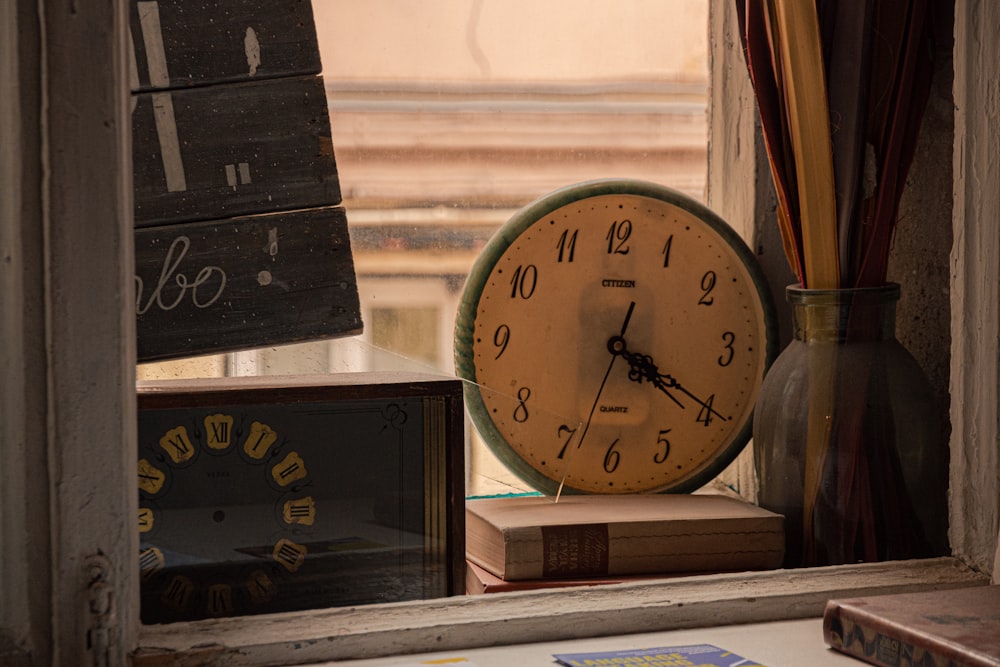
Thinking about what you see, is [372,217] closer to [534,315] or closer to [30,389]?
[534,315]

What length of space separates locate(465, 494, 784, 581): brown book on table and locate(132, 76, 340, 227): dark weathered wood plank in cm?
42

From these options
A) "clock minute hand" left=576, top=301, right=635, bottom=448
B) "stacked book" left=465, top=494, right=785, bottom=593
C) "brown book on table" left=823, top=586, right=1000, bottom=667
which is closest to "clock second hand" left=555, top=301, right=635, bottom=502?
"clock minute hand" left=576, top=301, right=635, bottom=448

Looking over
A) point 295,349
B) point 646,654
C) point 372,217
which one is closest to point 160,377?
point 295,349

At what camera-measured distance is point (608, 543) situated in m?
1.24

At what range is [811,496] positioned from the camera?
4.31ft

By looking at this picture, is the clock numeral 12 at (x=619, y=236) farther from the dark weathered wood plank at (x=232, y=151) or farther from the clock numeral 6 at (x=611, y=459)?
the dark weathered wood plank at (x=232, y=151)

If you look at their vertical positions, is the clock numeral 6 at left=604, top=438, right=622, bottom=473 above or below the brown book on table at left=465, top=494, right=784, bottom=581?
above

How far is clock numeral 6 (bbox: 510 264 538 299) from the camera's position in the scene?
55.7 inches

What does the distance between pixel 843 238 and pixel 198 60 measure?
0.75 meters

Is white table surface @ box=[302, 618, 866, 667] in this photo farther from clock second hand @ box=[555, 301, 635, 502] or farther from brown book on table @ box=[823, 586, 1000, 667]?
clock second hand @ box=[555, 301, 635, 502]

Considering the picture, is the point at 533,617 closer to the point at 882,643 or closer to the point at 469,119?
the point at 882,643

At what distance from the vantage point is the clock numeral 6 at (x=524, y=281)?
4.64 feet

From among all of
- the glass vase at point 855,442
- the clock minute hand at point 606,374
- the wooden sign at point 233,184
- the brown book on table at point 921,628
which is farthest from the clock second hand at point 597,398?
the brown book on table at point 921,628

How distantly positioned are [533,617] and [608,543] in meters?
0.20
